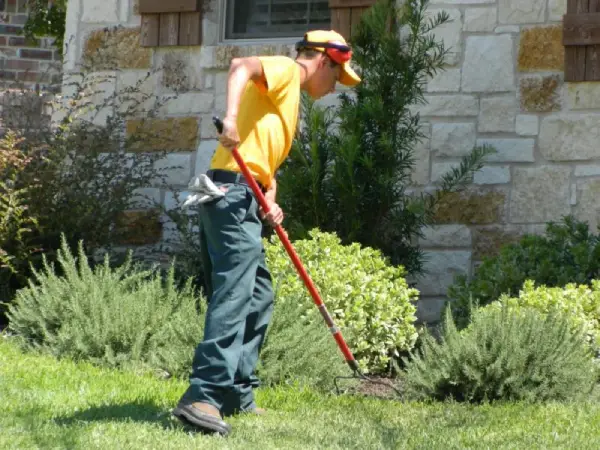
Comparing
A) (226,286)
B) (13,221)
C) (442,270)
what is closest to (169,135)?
(13,221)

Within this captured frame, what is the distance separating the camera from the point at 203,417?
4.58m

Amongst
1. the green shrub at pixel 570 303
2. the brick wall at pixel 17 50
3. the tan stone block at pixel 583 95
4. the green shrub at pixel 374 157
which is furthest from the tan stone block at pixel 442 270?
the brick wall at pixel 17 50

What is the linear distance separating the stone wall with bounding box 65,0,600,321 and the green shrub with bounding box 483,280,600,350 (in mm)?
1567

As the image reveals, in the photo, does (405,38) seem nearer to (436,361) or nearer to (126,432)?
(436,361)

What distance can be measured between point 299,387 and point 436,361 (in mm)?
721

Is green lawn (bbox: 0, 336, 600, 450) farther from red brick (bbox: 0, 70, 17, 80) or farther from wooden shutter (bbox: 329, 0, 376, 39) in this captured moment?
red brick (bbox: 0, 70, 17, 80)

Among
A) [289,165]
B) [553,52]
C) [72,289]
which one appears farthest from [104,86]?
[553,52]

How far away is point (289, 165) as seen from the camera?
26.1 ft

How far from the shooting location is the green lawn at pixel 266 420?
453 centimetres

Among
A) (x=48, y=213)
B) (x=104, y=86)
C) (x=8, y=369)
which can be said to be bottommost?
(x=8, y=369)

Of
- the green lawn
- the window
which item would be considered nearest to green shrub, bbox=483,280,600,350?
the green lawn

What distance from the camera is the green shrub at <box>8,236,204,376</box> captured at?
623 cm

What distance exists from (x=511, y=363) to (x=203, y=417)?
1776mm

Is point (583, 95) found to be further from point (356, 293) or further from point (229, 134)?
point (229, 134)
